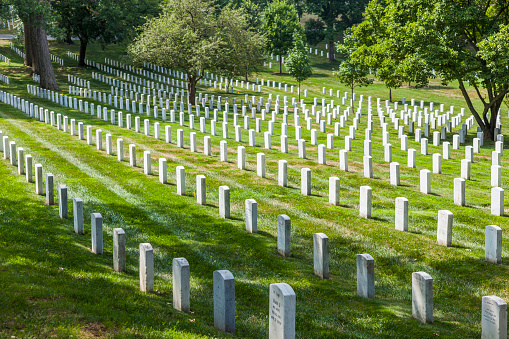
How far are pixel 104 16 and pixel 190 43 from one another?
16.2 meters

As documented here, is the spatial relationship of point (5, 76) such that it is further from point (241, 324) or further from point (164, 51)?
point (241, 324)

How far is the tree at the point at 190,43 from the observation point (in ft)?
113

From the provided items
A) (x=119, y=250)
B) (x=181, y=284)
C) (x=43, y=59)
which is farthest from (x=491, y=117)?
(x=43, y=59)

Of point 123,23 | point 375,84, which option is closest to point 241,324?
point 123,23

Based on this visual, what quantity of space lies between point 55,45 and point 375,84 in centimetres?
3709

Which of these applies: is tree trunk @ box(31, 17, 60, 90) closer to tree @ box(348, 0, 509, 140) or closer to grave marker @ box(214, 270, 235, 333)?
tree @ box(348, 0, 509, 140)

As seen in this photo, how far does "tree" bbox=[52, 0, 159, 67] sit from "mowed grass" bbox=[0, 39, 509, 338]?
106 ft

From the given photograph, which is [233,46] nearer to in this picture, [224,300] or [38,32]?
[38,32]

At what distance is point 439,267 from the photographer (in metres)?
8.91

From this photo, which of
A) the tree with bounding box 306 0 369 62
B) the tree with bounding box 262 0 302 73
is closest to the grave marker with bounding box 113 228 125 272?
the tree with bounding box 262 0 302 73

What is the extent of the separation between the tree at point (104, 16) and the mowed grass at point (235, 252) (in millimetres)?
32179

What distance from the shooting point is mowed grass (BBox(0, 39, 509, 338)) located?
20.6ft

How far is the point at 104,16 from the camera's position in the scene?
155 feet

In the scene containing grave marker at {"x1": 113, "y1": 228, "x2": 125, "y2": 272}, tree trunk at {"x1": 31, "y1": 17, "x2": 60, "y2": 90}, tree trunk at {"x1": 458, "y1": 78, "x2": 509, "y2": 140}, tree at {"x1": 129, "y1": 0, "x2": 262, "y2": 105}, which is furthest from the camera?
tree trunk at {"x1": 31, "y1": 17, "x2": 60, "y2": 90}
